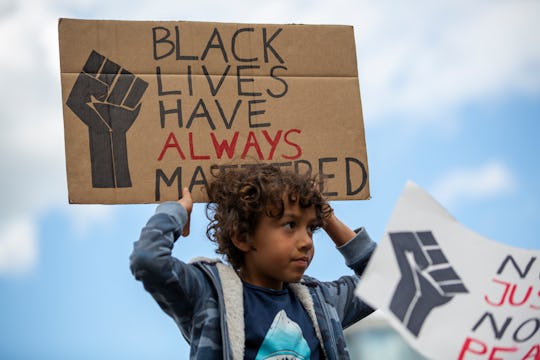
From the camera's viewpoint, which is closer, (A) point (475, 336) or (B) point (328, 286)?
(A) point (475, 336)

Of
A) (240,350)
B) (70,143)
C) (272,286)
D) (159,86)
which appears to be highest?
(159,86)

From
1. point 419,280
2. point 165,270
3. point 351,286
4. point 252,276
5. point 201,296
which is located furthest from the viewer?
point 351,286

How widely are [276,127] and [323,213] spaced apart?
35 centimetres

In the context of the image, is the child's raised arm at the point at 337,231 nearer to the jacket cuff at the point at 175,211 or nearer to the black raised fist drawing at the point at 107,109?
the jacket cuff at the point at 175,211

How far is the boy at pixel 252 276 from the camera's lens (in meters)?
2.07

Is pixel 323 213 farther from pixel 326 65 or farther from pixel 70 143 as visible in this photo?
pixel 70 143

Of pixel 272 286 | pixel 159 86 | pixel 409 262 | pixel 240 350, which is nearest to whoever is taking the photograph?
pixel 409 262

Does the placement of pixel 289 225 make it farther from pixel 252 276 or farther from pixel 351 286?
pixel 351 286

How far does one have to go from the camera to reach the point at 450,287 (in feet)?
6.20

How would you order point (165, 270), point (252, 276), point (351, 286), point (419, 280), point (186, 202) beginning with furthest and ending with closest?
point (351, 286) → point (186, 202) → point (252, 276) → point (165, 270) → point (419, 280)

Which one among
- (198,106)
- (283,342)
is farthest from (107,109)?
(283,342)

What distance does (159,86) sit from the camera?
2557 millimetres

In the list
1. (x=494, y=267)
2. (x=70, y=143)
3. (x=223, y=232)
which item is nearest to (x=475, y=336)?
(x=494, y=267)

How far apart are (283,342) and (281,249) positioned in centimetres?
25
